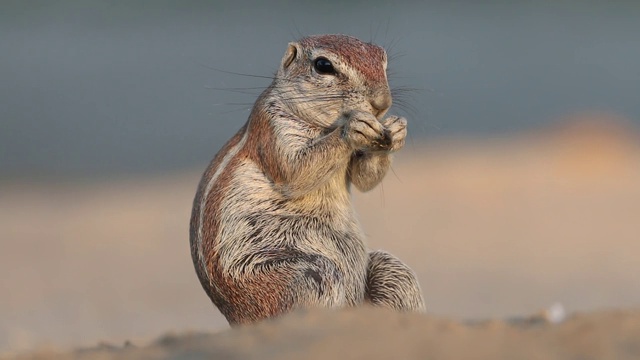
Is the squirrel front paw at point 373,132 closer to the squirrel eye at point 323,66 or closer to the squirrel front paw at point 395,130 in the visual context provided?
the squirrel front paw at point 395,130

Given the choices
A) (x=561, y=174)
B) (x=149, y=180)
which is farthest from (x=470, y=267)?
(x=149, y=180)

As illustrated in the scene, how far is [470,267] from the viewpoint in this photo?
52.1 feet

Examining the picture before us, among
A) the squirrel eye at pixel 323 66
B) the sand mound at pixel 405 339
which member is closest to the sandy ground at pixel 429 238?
the squirrel eye at pixel 323 66

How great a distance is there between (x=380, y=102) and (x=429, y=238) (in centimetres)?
928

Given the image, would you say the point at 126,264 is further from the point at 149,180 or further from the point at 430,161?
the point at 430,161

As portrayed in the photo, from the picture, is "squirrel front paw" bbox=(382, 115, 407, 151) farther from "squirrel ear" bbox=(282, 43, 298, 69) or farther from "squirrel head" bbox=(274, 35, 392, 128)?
"squirrel ear" bbox=(282, 43, 298, 69)

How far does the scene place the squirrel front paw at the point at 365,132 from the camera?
753 centimetres

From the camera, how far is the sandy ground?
14172mm

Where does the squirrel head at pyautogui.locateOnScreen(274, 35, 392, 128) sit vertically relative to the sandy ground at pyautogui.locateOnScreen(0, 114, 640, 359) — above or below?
above

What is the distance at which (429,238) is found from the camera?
17.0m

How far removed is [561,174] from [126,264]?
6137 millimetres

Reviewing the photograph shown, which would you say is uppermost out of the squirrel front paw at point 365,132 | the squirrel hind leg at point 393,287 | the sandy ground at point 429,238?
the squirrel front paw at point 365,132

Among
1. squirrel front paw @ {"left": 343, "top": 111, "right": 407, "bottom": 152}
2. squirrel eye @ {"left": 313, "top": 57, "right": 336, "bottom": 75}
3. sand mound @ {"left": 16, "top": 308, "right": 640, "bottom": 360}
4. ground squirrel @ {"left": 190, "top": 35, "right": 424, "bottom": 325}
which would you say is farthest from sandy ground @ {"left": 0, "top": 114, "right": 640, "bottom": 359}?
sand mound @ {"left": 16, "top": 308, "right": 640, "bottom": 360}

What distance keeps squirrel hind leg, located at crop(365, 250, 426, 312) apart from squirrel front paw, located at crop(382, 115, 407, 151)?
2.18ft
